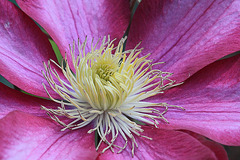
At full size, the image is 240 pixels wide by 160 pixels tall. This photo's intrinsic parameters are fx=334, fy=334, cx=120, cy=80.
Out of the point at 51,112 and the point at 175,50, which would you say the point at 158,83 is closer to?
the point at 175,50

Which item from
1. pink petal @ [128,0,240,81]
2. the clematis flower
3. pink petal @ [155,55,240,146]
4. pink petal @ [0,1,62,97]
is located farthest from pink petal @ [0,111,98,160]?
pink petal @ [128,0,240,81]

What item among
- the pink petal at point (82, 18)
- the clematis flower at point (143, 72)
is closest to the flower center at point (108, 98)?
the clematis flower at point (143, 72)

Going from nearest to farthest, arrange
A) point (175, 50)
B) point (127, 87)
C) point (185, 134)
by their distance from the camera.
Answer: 1. point (185, 134)
2. point (127, 87)
3. point (175, 50)

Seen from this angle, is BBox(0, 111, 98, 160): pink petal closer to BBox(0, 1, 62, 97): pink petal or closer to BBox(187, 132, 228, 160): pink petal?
BBox(0, 1, 62, 97): pink petal

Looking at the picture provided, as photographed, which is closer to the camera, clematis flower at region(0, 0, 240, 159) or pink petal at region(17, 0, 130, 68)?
clematis flower at region(0, 0, 240, 159)

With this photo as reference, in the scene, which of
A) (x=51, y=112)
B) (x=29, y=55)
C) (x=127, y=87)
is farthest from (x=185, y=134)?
(x=29, y=55)

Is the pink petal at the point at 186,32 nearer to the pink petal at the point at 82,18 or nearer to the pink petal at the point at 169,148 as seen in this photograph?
the pink petal at the point at 82,18
